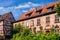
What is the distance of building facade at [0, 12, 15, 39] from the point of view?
6184 cm

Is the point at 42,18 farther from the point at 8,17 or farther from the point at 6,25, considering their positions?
the point at 8,17

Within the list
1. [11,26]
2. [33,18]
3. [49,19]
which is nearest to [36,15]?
[33,18]

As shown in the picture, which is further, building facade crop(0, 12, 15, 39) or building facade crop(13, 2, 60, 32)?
building facade crop(0, 12, 15, 39)

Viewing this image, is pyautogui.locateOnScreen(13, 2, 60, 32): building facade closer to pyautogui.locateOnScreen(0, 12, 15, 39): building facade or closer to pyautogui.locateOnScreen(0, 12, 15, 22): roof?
pyautogui.locateOnScreen(0, 12, 15, 39): building facade

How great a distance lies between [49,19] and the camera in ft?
160

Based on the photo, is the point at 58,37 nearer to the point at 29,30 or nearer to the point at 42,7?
the point at 29,30

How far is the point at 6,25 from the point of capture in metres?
64.5

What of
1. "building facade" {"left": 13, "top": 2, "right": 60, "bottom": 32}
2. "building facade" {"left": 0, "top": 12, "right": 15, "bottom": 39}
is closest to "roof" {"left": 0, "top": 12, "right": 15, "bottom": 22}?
"building facade" {"left": 0, "top": 12, "right": 15, "bottom": 39}

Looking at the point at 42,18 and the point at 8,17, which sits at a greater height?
the point at 8,17

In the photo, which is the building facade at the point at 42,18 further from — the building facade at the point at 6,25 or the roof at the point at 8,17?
the roof at the point at 8,17

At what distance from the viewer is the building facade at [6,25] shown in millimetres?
61844

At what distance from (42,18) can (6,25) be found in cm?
1636

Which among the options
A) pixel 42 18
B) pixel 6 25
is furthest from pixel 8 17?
pixel 42 18

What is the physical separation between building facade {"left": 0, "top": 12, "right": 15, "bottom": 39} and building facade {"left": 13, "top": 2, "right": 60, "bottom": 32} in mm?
5543
